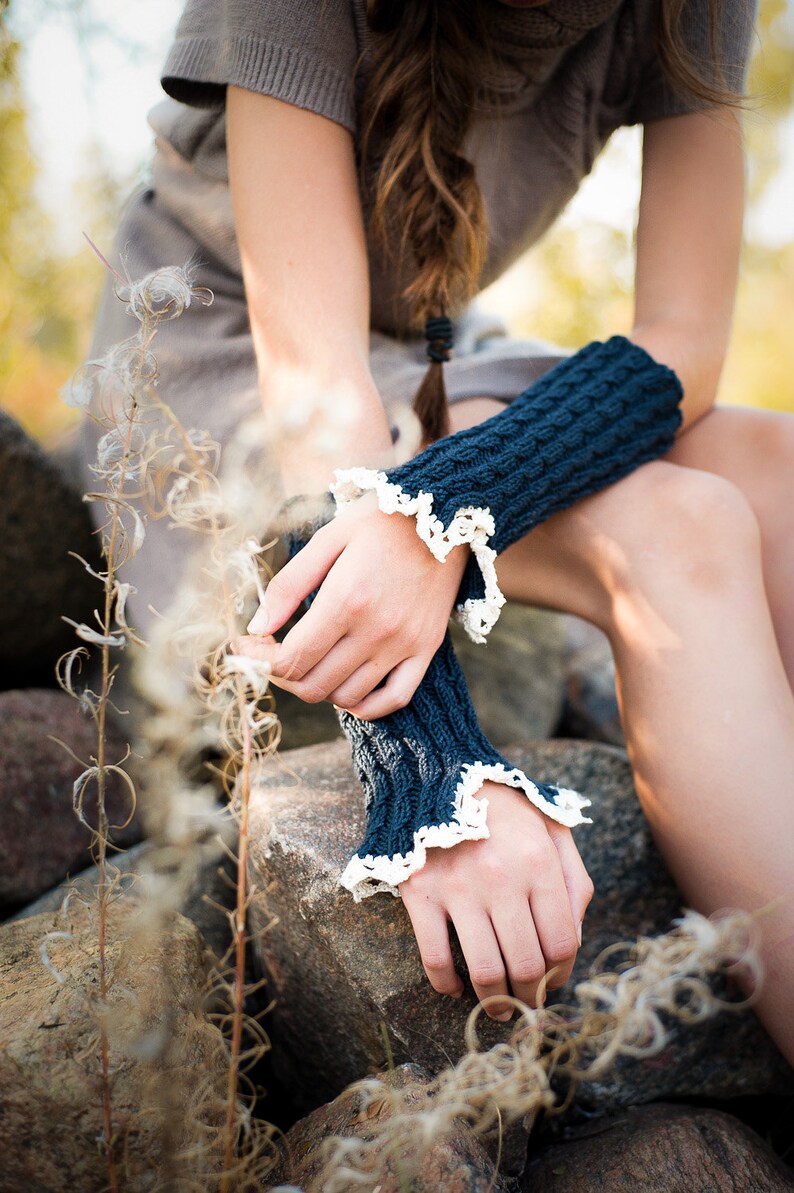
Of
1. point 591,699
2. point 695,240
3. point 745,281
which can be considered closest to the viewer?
point 695,240

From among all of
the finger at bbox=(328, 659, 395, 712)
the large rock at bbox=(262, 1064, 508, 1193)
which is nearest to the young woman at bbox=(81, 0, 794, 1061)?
the finger at bbox=(328, 659, 395, 712)

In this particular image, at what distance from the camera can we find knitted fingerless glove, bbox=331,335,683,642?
2.97ft

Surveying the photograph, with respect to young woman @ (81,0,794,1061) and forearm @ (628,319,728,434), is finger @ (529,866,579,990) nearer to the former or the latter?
young woman @ (81,0,794,1061)

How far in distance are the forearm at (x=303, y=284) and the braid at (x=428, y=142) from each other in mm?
88

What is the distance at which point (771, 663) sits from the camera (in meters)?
0.95

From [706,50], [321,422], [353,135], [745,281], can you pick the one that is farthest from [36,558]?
[745,281]

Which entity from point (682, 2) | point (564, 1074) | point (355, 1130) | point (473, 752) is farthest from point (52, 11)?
point (564, 1074)

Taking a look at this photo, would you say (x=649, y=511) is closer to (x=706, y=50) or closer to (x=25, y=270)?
(x=706, y=50)

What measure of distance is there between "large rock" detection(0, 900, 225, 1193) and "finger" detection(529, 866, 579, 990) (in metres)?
0.31

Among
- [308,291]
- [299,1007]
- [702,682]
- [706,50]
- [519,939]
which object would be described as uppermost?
[706,50]

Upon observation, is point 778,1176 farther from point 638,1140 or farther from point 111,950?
point 111,950

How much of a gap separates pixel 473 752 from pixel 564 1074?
1.43 feet

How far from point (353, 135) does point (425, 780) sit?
870mm

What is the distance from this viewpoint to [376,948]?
876 millimetres
